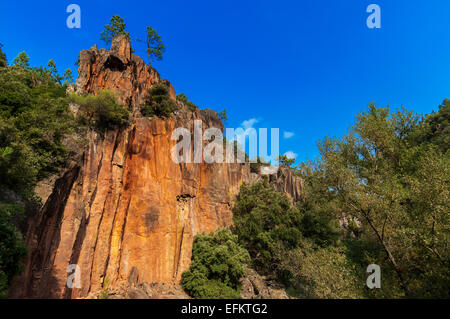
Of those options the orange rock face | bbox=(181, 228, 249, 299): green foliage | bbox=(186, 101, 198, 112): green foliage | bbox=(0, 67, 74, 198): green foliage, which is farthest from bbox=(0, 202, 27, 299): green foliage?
bbox=(186, 101, 198, 112): green foliage

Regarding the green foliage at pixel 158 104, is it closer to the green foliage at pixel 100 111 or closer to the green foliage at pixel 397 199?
the green foliage at pixel 100 111

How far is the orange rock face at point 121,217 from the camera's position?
1165 centimetres

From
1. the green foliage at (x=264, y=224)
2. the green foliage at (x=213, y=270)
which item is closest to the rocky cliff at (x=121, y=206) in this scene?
the green foliage at (x=213, y=270)

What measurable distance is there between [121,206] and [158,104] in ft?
40.0

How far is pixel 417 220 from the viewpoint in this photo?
46.3ft

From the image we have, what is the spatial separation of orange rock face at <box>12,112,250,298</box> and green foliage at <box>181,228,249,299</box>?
3.60 ft

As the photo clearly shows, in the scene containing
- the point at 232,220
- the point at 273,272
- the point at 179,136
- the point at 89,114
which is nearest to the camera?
the point at 89,114

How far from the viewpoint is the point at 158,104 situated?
23.2 m

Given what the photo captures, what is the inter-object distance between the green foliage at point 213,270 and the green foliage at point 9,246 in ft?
39.1
